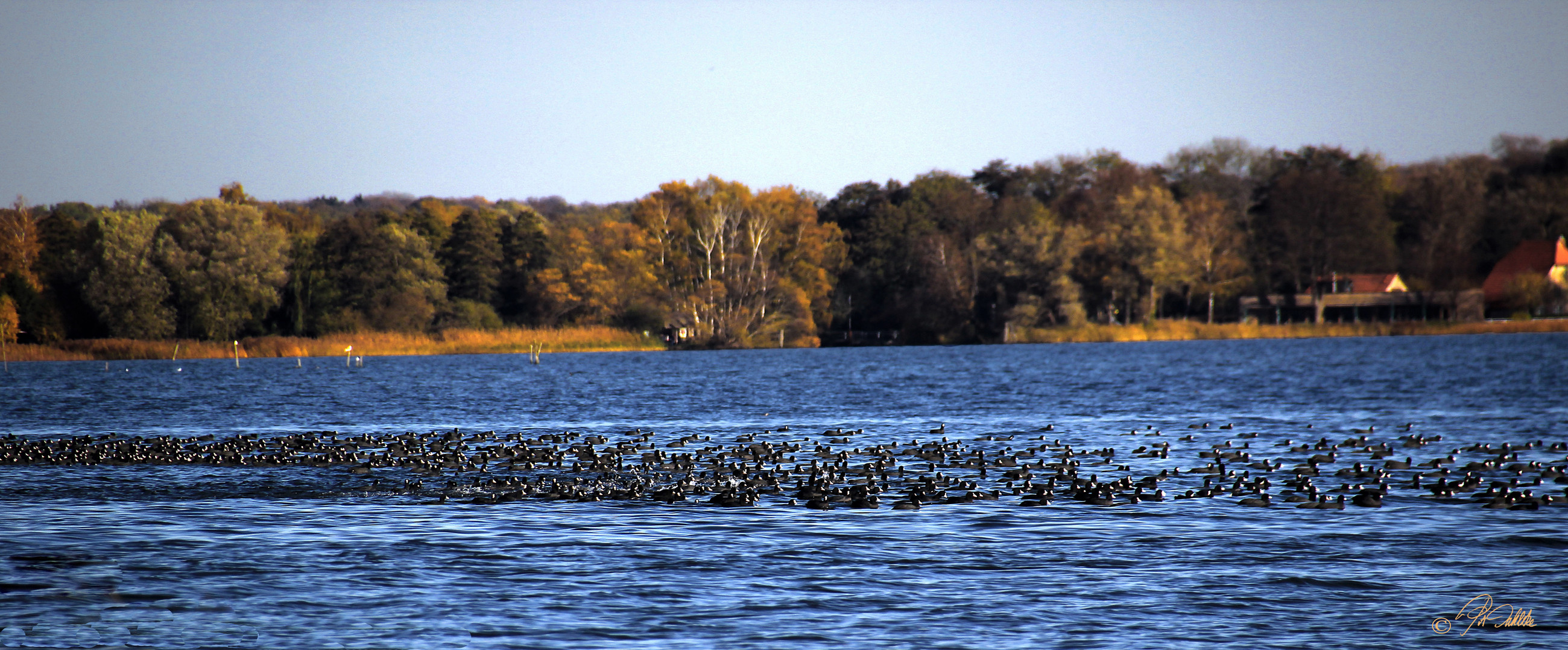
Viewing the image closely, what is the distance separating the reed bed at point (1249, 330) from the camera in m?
109

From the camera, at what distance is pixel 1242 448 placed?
2705cm

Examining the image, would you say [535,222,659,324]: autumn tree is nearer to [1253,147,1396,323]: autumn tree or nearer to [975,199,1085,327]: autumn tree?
[975,199,1085,327]: autumn tree

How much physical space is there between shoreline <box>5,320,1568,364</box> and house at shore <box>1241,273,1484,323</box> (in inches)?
165

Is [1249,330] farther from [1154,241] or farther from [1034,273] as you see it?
[1034,273]

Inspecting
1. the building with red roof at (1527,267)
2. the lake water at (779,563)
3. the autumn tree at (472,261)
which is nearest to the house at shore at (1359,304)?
the building with red roof at (1527,267)

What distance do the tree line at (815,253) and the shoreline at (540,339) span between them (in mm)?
2167

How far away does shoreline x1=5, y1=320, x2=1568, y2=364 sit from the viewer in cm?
8962

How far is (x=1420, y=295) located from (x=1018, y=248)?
43897 mm

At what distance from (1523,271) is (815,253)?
69248 mm

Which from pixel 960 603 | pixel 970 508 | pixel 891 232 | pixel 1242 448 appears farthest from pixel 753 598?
pixel 891 232

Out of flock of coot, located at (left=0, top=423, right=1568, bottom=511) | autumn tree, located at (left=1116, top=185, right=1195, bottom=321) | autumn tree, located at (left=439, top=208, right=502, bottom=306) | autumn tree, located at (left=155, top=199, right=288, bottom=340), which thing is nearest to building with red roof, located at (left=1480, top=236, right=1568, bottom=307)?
autumn tree, located at (left=1116, top=185, right=1195, bottom=321)

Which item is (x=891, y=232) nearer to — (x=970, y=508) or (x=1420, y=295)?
(x=1420, y=295)

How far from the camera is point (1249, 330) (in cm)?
11394

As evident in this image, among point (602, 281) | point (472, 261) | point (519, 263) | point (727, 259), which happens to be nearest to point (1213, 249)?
point (727, 259)
